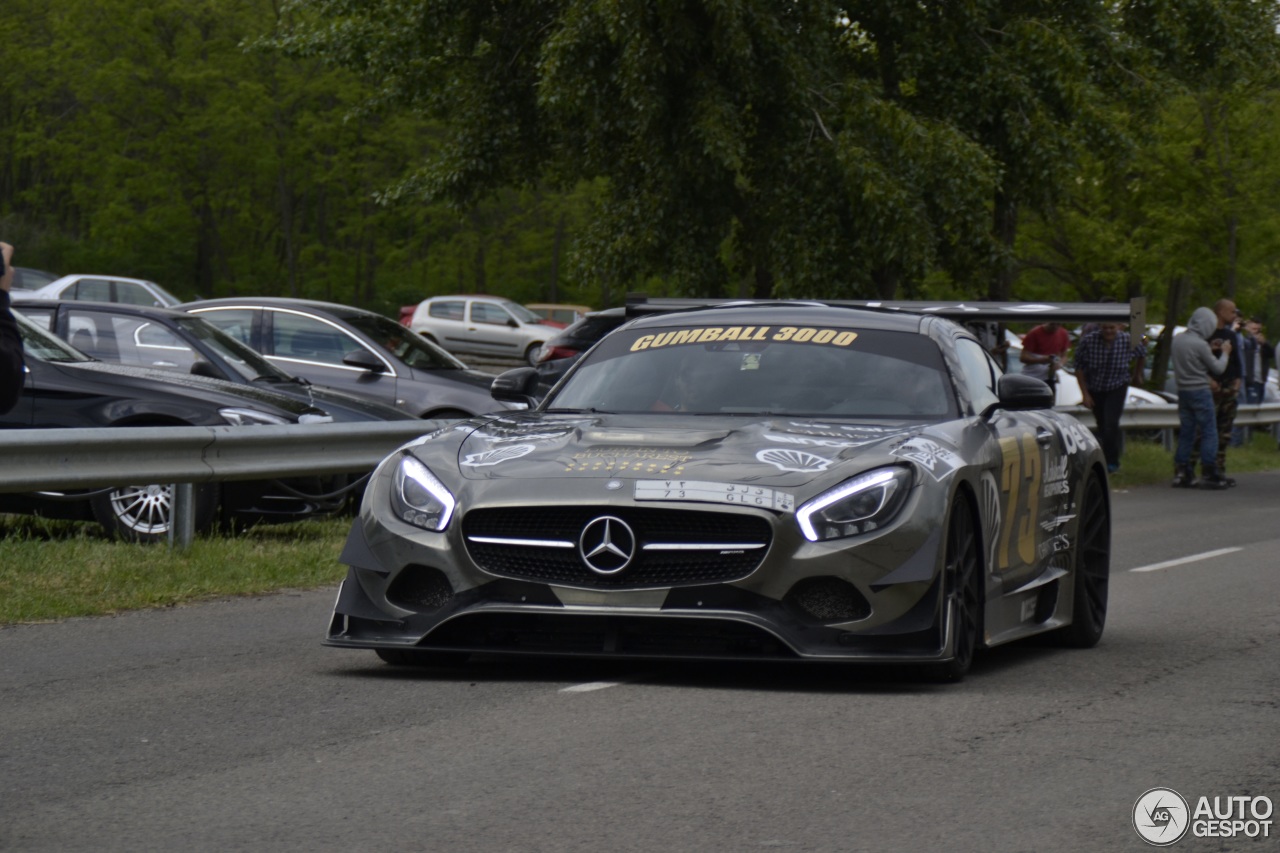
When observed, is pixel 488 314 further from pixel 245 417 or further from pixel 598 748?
pixel 598 748

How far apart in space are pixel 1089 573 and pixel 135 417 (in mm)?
6034

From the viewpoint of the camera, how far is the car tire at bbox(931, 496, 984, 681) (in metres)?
6.58

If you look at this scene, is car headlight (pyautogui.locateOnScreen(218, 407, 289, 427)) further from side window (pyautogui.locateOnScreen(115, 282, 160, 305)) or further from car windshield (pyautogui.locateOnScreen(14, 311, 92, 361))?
side window (pyautogui.locateOnScreen(115, 282, 160, 305))

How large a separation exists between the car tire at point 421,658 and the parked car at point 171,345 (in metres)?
6.63

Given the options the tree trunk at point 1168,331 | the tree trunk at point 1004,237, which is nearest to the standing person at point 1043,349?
the tree trunk at point 1004,237

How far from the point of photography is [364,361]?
16062mm

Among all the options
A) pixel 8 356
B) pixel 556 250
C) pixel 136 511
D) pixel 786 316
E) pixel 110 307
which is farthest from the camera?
pixel 556 250

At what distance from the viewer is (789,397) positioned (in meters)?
7.47

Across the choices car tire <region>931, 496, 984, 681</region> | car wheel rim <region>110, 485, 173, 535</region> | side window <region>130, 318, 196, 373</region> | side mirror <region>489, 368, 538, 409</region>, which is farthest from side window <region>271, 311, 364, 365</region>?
car tire <region>931, 496, 984, 681</region>

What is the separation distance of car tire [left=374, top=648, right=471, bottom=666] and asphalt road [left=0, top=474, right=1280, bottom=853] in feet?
0.20

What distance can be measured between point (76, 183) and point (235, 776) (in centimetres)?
5911

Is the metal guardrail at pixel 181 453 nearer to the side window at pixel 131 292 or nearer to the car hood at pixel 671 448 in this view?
the car hood at pixel 671 448

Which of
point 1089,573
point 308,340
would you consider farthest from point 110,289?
point 1089,573

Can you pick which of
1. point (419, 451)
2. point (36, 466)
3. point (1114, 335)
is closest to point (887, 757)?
point (419, 451)
